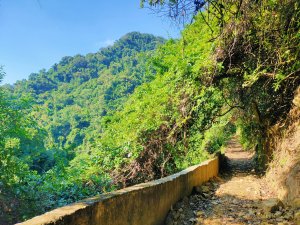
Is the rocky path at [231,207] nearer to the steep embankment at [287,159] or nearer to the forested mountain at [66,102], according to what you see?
the steep embankment at [287,159]

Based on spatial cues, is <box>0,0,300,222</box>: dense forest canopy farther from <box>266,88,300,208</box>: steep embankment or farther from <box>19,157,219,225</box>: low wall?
<box>19,157,219,225</box>: low wall

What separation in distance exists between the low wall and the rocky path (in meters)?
0.26

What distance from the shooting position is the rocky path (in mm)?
5008

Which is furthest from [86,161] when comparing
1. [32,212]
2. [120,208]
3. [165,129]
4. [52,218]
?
[52,218]

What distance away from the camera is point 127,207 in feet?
11.6

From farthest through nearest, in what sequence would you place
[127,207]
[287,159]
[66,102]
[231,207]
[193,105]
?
[66,102], [193,105], [287,159], [231,207], [127,207]

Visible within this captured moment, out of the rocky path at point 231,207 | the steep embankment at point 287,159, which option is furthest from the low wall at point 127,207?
the steep embankment at point 287,159

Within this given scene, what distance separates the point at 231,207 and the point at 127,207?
124 inches

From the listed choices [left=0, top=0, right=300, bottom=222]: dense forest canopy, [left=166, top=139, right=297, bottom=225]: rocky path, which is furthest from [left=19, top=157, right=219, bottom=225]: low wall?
[left=0, top=0, right=300, bottom=222]: dense forest canopy

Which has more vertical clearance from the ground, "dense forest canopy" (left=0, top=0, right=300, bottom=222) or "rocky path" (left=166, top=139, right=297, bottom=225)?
"dense forest canopy" (left=0, top=0, right=300, bottom=222)

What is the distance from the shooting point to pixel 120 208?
339cm

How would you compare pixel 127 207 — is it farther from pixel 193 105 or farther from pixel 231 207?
pixel 193 105

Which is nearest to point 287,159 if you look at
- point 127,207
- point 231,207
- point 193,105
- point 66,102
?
point 231,207

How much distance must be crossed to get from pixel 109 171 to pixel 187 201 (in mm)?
3922
